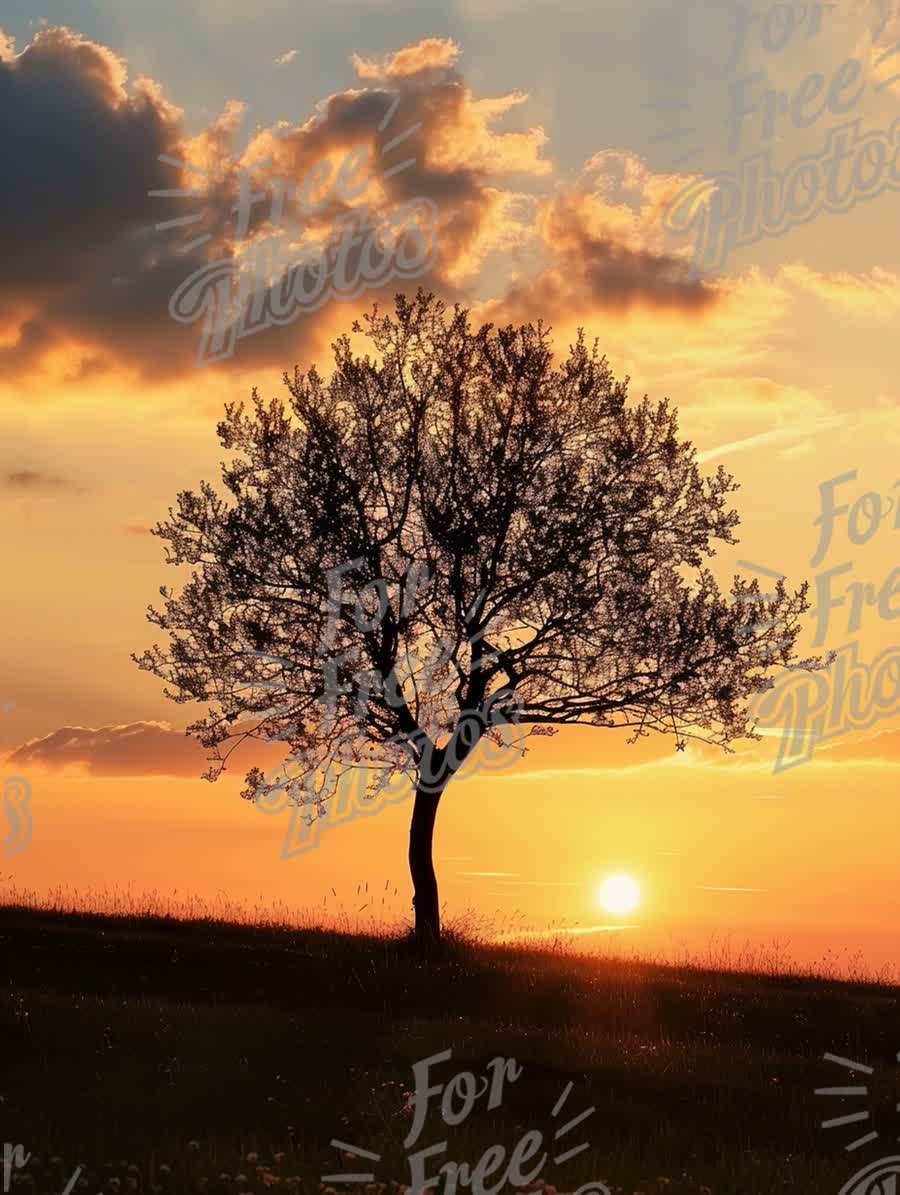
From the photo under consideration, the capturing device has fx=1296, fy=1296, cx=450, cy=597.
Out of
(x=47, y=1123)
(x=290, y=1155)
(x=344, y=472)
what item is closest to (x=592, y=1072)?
(x=290, y=1155)

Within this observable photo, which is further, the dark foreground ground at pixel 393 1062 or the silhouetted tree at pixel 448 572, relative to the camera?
the silhouetted tree at pixel 448 572

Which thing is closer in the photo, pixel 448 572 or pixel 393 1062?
pixel 393 1062

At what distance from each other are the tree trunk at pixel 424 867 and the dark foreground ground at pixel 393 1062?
108 cm

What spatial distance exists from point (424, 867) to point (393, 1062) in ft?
43.9

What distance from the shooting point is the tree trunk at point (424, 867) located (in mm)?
31391

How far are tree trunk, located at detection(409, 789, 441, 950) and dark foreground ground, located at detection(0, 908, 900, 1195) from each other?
1077 mm

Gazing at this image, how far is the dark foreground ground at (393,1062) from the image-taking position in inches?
539

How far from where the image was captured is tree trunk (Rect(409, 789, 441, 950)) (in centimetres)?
3139

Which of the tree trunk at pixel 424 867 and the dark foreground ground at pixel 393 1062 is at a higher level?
the tree trunk at pixel 424 867

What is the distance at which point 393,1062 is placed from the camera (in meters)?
18.2

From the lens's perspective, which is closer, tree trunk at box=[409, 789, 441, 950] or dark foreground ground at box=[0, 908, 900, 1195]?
dark foreground ground at box=[0, 908, 900, 1195]

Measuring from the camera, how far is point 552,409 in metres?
31.5

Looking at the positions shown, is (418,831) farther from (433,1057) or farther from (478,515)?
(433,1057)

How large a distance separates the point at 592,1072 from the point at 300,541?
15.3 meters
